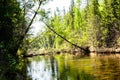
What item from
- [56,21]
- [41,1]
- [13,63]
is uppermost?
[56,21]

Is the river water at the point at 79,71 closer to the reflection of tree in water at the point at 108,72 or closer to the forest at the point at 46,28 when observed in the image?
the reflection of tree in water at the point at 108,72

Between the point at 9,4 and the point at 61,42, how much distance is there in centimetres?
10354

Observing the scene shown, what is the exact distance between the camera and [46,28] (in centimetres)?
3653

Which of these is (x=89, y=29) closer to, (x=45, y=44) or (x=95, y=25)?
(x=95, y=25)

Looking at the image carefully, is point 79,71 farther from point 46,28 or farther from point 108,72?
point 46,28

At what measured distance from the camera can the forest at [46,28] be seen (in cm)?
1972

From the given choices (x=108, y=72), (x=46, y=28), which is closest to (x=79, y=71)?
(x=108, y=72)

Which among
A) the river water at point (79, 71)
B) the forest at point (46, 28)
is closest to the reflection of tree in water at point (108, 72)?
the river water at point (79, 71)

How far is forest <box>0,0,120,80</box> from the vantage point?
1972 cm

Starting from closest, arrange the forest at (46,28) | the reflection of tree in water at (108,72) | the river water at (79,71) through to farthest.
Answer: the forest at (46,28), the reflection of tree in water at (108,72), the river water at (79,71)

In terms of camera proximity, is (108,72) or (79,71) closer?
(108,72)

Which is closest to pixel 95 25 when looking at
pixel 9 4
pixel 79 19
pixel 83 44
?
pixel 83 44

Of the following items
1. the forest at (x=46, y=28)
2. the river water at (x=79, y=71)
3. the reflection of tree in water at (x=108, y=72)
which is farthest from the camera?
the river water at (x=79, y=71)

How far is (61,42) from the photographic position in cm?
12338
